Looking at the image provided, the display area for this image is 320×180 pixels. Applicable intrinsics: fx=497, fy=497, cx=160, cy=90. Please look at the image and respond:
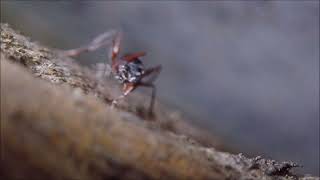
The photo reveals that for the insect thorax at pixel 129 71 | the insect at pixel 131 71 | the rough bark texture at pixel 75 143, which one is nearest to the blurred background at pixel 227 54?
the insect at pixel 131 71

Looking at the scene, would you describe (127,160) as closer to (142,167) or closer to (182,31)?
(142,167)

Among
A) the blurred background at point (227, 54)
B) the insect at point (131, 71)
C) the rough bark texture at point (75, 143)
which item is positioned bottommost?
the rough bark texture at point (75, 143)

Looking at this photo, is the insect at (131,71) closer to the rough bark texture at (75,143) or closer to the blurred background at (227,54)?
the rough bark texture at (75,143)

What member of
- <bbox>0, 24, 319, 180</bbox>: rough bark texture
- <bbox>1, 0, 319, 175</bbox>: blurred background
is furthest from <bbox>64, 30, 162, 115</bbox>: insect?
<bbox>1, 0, 319, 175</bbox>: blurred background

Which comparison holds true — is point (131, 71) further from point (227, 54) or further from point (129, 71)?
point (227, 54)

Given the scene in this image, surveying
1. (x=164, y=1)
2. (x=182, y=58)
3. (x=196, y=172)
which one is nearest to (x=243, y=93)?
(x=182, y=58)

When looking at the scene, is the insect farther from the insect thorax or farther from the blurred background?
the blurred background
